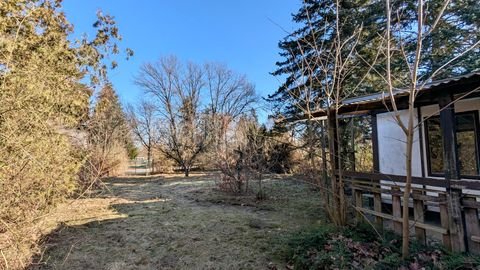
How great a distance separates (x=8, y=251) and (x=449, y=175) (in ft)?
17.9

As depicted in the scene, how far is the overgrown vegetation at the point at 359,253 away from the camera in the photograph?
9.89ft

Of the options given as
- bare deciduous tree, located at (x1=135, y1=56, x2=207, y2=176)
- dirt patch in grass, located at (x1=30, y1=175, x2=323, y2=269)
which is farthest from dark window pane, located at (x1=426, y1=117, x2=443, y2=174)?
bare deciduous tree, located at (x1=135, y1=56, x2=207, y2=176)

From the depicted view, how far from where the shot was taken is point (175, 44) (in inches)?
859

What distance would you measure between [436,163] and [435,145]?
1.21 feet

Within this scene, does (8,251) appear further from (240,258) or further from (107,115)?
(107,115)

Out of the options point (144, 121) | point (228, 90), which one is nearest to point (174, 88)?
point (144, 121)

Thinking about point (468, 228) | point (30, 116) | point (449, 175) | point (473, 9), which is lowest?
point (468, 228)

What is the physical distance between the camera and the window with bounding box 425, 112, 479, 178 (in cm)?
536

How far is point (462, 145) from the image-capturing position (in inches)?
221

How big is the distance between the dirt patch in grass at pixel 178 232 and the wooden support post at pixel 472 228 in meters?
2.22

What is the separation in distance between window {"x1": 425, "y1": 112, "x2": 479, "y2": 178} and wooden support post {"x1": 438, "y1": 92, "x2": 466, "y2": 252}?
7.25 feet

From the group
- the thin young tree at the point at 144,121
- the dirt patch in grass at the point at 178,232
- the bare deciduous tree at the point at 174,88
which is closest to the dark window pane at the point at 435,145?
the dirt patch in grass at the point at 178,232

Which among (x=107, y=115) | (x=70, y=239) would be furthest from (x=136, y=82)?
(x=70, y=239)

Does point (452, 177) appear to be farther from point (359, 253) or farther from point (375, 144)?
point (375, 144)
